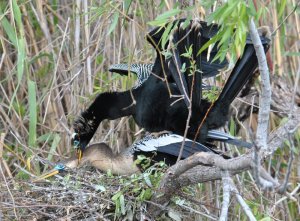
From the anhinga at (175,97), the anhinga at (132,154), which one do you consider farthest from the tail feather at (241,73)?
the anhinga at (132,154)

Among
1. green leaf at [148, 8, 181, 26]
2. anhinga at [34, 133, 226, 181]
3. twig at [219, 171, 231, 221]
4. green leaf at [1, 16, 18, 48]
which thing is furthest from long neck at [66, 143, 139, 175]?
twig at [219, 171, 231, 221]

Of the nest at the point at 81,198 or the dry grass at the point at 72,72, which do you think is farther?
the dry grass at the point at 72,72

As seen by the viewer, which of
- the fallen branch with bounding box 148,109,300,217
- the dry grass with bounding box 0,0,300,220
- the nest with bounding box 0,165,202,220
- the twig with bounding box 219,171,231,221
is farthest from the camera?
the dry grass with bounding box 0,0,300,220

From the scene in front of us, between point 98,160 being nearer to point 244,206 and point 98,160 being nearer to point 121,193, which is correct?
point 121,193

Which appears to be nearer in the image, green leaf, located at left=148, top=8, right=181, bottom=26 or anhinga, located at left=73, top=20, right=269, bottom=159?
green leaf, located at left=148, top=8, right=181, bottom=26

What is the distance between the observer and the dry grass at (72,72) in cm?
418

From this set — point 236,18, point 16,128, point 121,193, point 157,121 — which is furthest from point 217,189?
point 236,18

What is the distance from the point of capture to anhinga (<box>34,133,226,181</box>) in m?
3.91

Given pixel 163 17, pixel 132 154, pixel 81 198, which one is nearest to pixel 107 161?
pixel 132 154

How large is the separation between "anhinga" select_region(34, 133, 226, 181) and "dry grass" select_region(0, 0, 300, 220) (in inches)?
3.9

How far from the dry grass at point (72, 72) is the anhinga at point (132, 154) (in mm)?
100

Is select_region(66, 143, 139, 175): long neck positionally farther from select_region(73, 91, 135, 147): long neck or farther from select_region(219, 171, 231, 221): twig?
select_region(219, 171, 231, 221): twig

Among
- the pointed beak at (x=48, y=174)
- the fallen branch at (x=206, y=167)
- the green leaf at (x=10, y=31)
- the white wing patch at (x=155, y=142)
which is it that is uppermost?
the green leaf at (x=10, y=31)

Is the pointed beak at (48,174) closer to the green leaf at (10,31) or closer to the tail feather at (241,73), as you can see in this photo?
the green leaf at (10,31)
